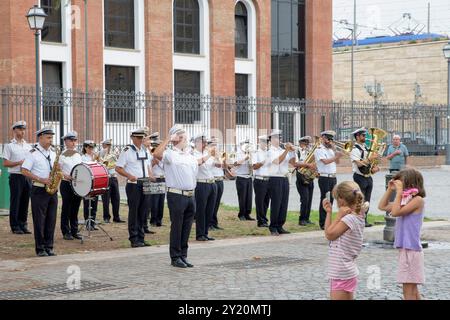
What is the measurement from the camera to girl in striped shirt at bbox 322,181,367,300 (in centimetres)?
756

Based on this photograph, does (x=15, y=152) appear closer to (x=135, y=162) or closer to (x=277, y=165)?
(x=135, y=162)

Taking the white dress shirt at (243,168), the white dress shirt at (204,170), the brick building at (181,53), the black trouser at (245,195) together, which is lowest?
the black trouser at (245,195)

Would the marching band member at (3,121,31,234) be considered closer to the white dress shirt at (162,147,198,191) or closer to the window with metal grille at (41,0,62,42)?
the white dress shirt at (162,147,198,191)

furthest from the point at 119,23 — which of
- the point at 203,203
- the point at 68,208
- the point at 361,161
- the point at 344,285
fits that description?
the point at 344,285

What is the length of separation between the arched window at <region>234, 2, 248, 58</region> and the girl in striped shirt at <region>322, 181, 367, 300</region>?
35.6 meters

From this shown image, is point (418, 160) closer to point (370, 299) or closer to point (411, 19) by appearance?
point (370, 299)

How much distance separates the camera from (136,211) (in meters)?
14.2

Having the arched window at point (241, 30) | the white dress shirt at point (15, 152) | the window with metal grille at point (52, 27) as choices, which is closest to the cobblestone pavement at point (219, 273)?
the white dress shirt at point (15, 152)

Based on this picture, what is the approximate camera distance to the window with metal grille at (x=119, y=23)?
36.9m

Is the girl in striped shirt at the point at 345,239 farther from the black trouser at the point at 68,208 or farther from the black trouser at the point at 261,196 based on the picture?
the black trouser at the point at 261,196

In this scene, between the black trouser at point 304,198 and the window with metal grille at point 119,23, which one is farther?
the window with metal grille at point 119,23

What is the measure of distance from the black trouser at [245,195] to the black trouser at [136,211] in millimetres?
4816

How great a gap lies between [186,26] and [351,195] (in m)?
33.3
